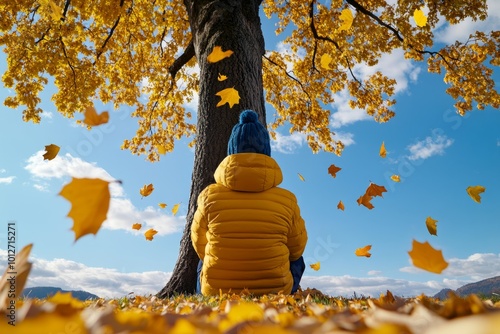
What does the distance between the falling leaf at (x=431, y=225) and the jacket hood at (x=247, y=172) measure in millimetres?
2502

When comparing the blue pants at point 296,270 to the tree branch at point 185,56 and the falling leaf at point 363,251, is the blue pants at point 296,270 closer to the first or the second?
the falling leaf at point 363,251

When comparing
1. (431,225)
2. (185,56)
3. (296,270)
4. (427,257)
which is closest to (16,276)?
(427,257)

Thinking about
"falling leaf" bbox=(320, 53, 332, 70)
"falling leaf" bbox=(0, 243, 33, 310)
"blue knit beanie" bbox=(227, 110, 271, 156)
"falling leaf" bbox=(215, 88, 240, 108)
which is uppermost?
"falling leaf" bbox=(320, 53, 332, 70)

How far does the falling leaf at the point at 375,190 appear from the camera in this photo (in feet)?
18.0

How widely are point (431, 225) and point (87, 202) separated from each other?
4180 mm

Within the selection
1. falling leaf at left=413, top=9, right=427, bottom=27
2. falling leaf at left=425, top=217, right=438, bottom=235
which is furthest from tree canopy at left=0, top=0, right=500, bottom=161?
falling leaf at left=425, top=217, right=438, bottom=235

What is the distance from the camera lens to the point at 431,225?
193 inches

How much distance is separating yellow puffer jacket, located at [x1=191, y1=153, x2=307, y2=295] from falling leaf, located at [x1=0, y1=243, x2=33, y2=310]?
82.5 inches

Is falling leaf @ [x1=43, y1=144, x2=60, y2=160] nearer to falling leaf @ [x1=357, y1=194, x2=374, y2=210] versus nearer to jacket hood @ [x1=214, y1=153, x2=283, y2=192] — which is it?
jacket hood @ [x1=214, y1=153, x2=283, y2=192]

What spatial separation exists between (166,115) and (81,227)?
34.2 ft

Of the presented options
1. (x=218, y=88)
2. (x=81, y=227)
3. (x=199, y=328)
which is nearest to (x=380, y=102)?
(x=218, y=88)

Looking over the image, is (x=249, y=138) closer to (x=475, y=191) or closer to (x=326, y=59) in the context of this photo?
(x=475, y=191)

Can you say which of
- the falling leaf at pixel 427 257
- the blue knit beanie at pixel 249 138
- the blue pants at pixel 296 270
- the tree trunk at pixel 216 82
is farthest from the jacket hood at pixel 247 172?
the falling leaf at pixel 427 257

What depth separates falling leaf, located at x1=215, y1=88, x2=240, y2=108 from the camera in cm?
503
